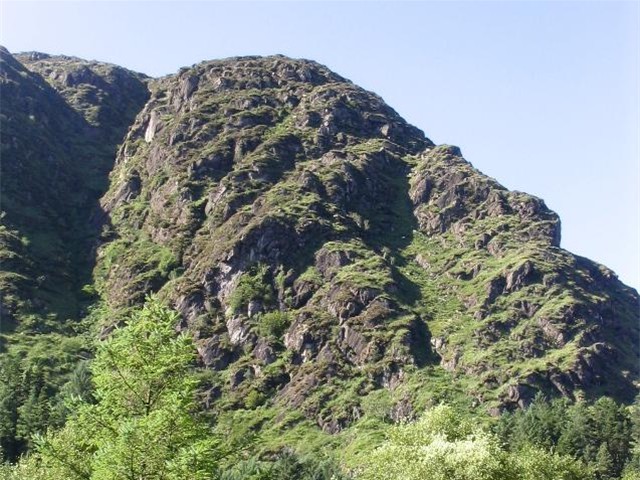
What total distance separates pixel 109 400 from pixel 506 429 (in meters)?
130

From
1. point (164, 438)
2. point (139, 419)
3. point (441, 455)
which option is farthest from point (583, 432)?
point (139, 419)

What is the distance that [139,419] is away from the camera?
88.8 feet

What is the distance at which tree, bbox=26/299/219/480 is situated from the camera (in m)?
26.1

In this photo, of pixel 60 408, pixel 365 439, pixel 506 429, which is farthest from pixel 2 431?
pixel 506 429

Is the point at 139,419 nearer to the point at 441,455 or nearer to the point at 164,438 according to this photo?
the point at 164,438

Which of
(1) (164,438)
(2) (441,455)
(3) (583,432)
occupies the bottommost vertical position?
(3) (583,432)

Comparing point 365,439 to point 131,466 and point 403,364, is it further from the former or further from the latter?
point 131,466

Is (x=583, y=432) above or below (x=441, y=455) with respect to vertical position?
below

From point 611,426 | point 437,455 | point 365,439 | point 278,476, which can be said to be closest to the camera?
point 437,455

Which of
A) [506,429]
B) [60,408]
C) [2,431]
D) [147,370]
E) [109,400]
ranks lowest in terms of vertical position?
[2,431]

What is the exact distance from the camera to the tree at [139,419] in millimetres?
26094

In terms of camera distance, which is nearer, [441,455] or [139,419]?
[139,419]

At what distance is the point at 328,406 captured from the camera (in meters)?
181

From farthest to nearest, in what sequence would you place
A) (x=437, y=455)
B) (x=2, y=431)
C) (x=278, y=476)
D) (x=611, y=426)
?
(x=611, y=426)
(x=2, y=431)
(x=278, y=476)
(x=437, y=455)
